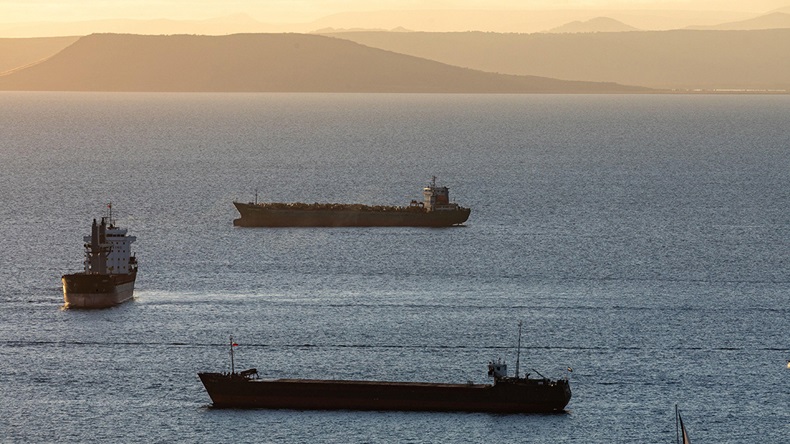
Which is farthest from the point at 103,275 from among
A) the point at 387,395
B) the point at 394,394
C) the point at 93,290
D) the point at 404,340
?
the point at 394,394

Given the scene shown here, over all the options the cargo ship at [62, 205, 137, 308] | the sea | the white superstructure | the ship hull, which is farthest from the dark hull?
the white superstructure

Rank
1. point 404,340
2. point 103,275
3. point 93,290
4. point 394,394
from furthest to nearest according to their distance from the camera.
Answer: point 103,275, point 93,290, point 404,340, point 394,394

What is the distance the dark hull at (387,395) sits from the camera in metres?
120

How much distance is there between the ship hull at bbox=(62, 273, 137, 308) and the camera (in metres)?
160

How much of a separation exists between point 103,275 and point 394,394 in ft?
Result: 171

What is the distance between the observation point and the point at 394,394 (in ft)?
396

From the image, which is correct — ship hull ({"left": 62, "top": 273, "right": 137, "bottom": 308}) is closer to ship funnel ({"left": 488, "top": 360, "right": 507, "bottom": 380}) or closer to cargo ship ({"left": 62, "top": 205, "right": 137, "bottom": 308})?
cargo ship ({"left": 62, "top": 205, "right": 137, "bottom": 308})

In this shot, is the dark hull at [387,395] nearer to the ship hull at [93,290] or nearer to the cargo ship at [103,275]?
the ship hull at [93,290]

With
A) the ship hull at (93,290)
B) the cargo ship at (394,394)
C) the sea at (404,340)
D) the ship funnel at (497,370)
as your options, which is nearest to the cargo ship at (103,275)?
the ship hull at (93,290)

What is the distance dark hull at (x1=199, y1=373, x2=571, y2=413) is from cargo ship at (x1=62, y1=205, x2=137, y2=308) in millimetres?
41823

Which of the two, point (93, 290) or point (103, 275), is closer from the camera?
point (93, 290)

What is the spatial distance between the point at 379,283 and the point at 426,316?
2009 centimetres

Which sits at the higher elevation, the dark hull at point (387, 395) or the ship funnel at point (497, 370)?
the ship funnel at point (497, 370)

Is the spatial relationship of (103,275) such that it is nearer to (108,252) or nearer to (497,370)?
(108,252)
